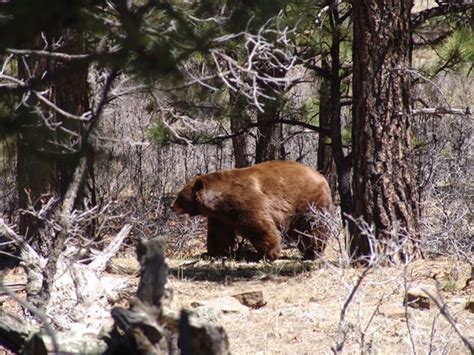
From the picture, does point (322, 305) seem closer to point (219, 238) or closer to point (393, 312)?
point (393, 312)

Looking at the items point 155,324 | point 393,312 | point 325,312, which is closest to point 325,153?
point 325,312

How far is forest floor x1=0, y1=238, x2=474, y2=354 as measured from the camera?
616cm

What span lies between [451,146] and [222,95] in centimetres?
604

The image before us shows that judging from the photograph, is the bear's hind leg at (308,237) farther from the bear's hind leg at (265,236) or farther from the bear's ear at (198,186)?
the bear's ear at (198,186)

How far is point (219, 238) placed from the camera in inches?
467

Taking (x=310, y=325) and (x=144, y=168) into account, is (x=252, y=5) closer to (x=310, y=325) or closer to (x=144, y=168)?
(x=310, y=325)

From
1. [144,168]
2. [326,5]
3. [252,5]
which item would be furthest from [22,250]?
[144,168]

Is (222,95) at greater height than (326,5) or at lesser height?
lesser

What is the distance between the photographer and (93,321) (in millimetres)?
6477

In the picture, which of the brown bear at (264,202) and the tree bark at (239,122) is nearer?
the brown bear at (264,202)

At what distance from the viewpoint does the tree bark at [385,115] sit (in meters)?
9.73

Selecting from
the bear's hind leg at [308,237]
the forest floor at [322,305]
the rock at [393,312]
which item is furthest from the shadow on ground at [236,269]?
the rock at [393,312]

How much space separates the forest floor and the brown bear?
0.41 metres

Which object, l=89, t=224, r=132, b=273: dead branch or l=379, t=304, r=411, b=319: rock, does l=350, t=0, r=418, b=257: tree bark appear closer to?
l=379, t=304, r=411, b=319: rock
